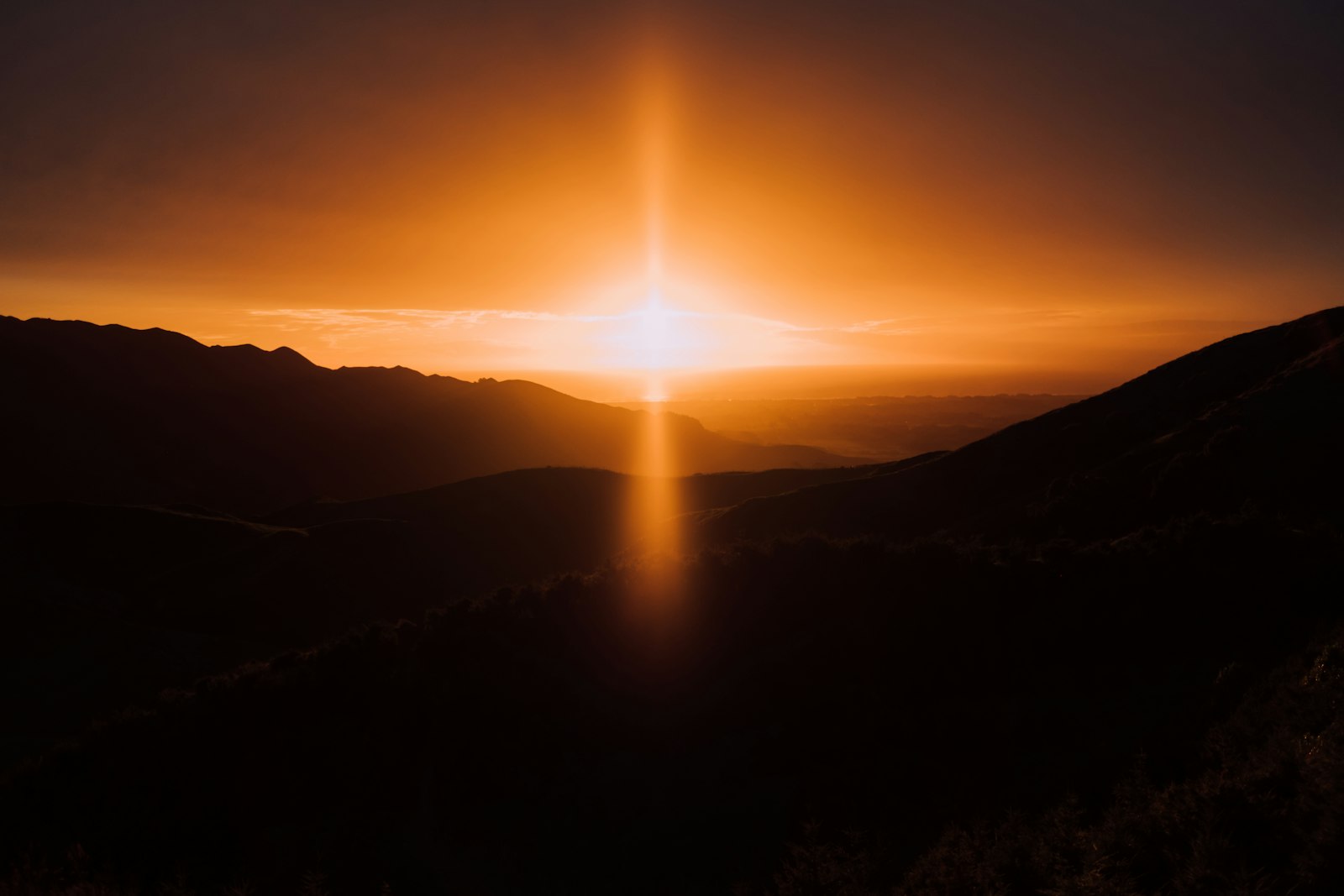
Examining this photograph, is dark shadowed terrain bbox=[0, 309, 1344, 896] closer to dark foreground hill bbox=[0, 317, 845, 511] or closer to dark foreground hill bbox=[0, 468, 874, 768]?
dark foreground hill bbox=[0, 468, 874, 768]

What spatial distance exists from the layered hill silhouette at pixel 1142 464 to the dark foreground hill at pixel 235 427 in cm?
9281

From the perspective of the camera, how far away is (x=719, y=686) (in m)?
15.8

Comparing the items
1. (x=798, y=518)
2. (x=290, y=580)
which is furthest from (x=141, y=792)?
(x=290, y=580)

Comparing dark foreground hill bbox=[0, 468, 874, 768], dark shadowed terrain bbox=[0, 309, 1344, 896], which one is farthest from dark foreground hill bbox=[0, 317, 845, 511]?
dark shadowed terrain bbox=[0, 309, 1344, 896]

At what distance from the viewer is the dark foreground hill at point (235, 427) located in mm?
107125

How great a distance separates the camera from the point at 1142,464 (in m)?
33.7

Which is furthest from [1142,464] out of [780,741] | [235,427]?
[235,427]

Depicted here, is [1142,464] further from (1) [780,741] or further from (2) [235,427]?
(2) [235,427]

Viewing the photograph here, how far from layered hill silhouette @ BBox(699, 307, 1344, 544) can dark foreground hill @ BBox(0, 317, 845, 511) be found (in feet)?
305

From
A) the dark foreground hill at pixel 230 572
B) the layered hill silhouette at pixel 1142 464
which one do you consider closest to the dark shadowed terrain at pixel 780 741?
the layered hill silhouette at pixel 1142 464

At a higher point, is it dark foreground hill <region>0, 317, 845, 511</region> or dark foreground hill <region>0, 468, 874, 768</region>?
dark foreground hill <region>0, 317, 845, 511</region>

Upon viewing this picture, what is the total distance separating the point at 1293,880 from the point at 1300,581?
34.7ft

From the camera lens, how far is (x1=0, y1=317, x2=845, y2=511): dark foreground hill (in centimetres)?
10712

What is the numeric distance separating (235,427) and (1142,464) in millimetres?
138483
